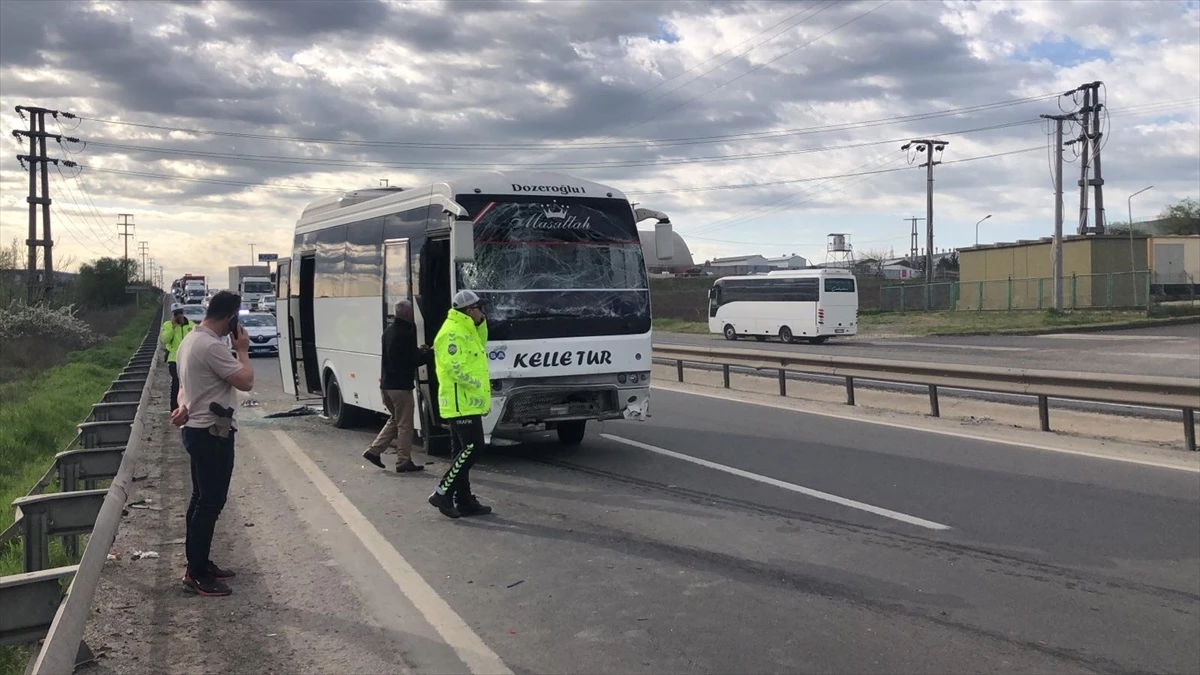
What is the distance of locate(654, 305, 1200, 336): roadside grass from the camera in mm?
41344

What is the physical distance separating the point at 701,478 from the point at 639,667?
511 cm

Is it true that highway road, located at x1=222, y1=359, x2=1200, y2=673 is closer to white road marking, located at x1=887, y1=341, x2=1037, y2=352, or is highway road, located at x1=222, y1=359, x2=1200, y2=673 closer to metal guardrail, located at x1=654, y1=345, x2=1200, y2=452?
metal guardrail, located at x1=654, y1=345, x2=1200, y2=452

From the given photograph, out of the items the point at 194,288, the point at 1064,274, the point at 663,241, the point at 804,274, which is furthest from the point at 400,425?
the point at 194,288

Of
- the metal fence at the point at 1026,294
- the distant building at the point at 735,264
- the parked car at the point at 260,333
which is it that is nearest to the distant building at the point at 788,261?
the distant building at the point at 735,264

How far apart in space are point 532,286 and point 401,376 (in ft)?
5.56

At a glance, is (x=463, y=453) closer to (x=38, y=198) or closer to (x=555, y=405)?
(x=555, y=405)

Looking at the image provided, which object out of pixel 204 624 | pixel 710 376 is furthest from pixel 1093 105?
pixel 204 624

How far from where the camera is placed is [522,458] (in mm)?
11594

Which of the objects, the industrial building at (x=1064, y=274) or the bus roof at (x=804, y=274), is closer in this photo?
the bus roof at (x=804, y=274)

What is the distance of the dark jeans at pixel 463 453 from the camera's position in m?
8.41

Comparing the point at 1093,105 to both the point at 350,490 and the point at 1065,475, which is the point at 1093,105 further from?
the point at 350,490

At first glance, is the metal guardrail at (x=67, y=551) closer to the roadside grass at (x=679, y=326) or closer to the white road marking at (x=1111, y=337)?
the white road marking at (x=1111, y=337)

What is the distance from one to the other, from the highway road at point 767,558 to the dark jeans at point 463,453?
0.30 metres

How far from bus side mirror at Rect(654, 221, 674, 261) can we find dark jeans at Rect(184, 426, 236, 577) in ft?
21.0
